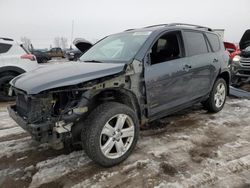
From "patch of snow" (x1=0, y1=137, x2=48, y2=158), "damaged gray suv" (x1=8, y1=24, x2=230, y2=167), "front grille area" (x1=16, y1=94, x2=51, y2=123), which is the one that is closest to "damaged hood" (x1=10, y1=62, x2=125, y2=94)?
"damaged gray suv" (x1=8, y1=24, x2=230, y2=167)

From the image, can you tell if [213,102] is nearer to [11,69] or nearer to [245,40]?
[245,40]

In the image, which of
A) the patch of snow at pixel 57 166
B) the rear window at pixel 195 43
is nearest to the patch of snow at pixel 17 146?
the patch of snow at pixel 57 166

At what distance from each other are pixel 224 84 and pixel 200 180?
3.04m

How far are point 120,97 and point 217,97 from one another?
268cm

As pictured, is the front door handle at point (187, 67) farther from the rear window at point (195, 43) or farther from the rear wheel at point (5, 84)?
the rear wheel at point (5, 84)

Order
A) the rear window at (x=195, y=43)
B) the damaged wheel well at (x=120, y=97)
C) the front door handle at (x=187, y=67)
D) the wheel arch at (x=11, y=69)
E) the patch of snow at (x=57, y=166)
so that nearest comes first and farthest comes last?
1. the patch of snow at (x=57, y=166)
2. the damaged wheel well at (x=120, y=97)
3. the front door handle at (x=187, y=67)
4. the rear window at (x=195, y=43)
5. the wheel arch at (x=11, y=69)

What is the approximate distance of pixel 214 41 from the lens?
489 cm

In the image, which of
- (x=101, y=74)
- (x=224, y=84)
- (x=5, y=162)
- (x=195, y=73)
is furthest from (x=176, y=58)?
(x=5, y=162)

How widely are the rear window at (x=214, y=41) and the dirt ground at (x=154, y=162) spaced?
1607 millimetres

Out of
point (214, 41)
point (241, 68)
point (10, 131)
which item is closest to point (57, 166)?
point (10, 131)

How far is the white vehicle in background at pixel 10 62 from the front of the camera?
257 inches

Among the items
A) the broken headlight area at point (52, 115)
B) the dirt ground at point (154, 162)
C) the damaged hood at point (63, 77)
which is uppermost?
the damaged hood at point (63, 77)

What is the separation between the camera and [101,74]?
9.34 feet

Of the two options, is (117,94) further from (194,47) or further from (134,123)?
(194,47)
